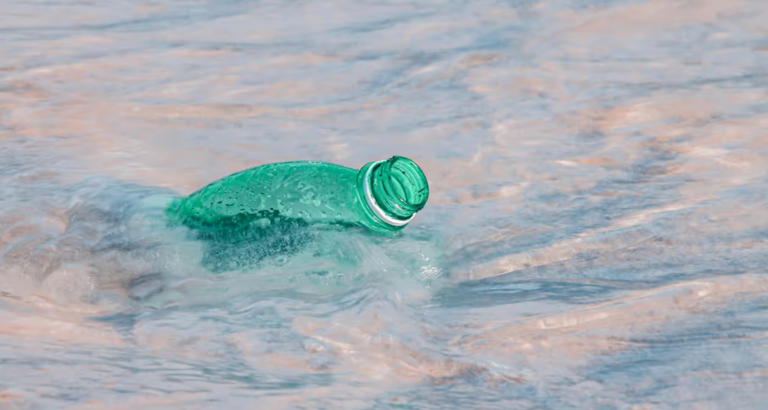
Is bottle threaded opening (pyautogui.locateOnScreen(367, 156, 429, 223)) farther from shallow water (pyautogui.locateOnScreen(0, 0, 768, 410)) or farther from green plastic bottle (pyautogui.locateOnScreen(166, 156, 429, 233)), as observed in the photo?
shallow water (pyautogui.locateOnScreen(0, 0, 768, 410))

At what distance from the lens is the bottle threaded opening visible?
5.69ft

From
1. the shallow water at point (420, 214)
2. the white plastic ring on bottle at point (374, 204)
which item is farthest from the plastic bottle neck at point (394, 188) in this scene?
the shallow water at point (420, 214)

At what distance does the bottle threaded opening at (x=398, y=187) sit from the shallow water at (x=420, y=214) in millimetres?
160

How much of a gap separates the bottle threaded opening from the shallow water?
0.16 meters

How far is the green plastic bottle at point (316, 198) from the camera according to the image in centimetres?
175

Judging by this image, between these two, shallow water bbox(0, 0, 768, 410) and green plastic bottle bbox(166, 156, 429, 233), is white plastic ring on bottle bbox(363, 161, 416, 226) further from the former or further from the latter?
shallow water bbox(0, 0, 768, 410)

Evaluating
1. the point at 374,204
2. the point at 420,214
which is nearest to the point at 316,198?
the point at 374,204

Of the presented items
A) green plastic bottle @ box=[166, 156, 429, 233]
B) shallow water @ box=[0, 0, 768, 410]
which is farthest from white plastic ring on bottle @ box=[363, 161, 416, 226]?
shallow water @ box=[0, 0, 768, 410]

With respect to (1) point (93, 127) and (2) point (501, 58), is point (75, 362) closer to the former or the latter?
(1) point (93, 127)

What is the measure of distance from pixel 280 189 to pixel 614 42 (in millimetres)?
1974

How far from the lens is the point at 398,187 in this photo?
175cm

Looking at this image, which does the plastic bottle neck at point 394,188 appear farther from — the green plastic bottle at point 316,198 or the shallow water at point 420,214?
the shallow water at point 420,214

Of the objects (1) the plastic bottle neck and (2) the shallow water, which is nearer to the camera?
(2) the shallow water

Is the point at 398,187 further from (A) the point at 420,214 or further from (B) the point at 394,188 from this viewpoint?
(A) the point at 420,214
